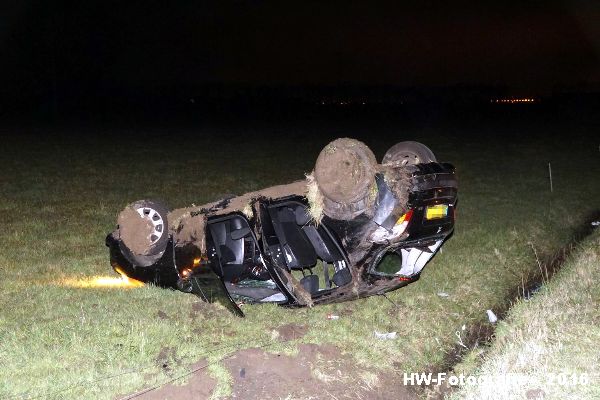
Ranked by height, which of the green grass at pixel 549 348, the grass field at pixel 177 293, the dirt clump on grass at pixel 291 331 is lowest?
the green grass at pixel 549 348

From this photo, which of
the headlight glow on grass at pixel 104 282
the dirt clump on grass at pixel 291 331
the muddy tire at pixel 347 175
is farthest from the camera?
the headlight glow on grass at pixel 104 282

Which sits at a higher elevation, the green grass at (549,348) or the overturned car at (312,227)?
the overturned car at (312,227)

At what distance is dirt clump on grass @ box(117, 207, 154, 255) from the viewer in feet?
18.5

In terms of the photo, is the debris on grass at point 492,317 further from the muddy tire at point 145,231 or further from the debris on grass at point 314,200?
the muddy tire at point 145,231

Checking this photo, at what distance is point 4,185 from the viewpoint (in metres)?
12.3

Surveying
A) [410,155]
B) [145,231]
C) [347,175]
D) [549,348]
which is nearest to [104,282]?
[145,231]

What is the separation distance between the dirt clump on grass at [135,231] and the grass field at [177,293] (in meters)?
0.56

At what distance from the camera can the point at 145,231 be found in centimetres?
566

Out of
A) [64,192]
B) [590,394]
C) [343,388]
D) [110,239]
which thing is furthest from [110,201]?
[590,394]

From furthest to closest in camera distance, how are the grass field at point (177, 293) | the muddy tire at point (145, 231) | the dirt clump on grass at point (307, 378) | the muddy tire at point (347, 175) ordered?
the muddy tire at point (145, 231) → the muddy tire at point (347, 175) → the grass field at point (177, 293) → the dirt clump on grass at point (307, 378)

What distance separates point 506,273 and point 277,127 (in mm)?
25830

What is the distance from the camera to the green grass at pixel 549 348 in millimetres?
4254

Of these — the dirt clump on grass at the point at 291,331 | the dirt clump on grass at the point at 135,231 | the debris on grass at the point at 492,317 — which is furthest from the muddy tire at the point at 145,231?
the debris on grass at the point at 492,317

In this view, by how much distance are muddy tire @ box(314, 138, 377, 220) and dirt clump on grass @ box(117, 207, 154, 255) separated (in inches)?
67.3
